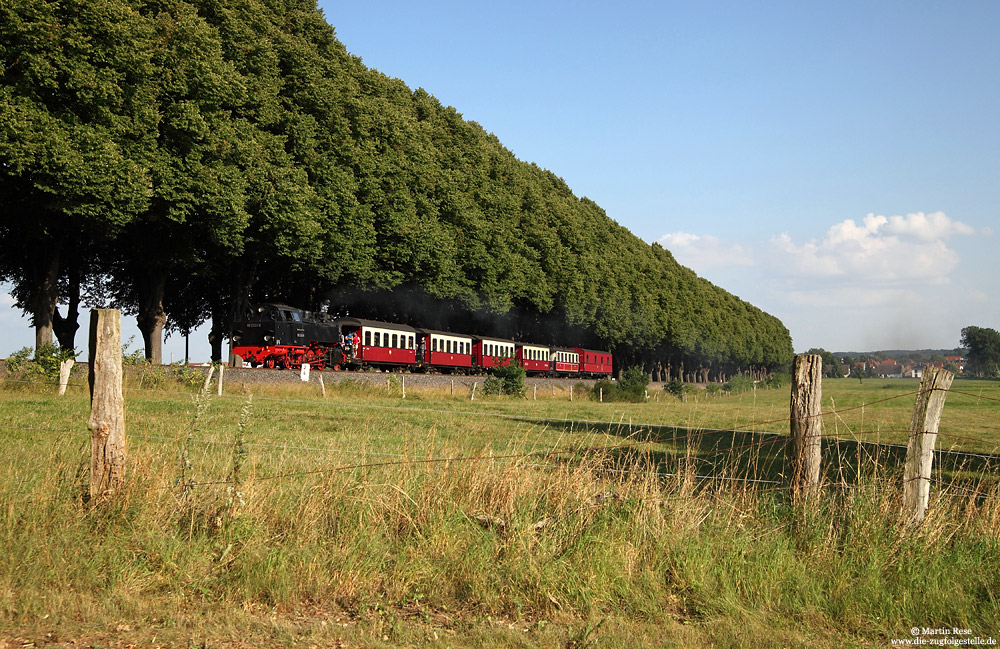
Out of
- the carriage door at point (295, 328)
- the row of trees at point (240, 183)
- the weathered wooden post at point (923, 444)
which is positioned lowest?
the weathered wooden post at point (923, 444)

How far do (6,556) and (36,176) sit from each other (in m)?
22.3

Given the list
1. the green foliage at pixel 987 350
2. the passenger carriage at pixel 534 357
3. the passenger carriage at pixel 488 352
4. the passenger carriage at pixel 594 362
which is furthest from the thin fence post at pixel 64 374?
the green foliage at pixel 987 350

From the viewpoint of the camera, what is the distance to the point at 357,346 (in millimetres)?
40156

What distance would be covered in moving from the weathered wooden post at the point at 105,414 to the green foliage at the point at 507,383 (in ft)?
105

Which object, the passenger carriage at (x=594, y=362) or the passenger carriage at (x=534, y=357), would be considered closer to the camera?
the passenger carriage at (x=534, y=357)

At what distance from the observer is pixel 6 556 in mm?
5812

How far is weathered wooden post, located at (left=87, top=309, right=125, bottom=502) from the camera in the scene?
257 inches

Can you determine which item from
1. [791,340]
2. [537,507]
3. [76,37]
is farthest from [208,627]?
[791,340]

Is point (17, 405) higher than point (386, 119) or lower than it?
lower

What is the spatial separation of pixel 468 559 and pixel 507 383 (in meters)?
33.2

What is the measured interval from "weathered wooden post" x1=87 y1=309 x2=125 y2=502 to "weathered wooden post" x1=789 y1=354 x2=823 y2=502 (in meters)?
5.76

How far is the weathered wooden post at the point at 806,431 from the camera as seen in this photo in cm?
673

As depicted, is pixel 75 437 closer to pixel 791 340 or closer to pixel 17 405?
pixel 17 405

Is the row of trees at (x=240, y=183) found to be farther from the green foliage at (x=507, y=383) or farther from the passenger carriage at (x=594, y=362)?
the green foliage at (x=507, y=383)
